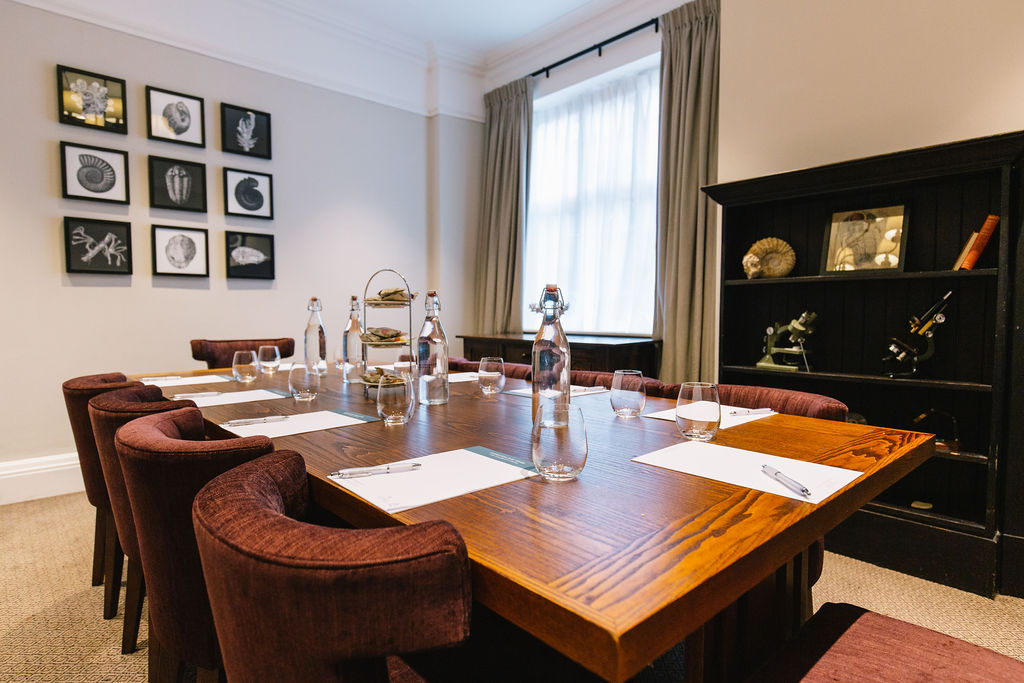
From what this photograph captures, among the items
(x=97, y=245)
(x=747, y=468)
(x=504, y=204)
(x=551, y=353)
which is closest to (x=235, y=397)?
(x=551, y=353)

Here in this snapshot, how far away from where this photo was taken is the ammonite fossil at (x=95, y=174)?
3234mm

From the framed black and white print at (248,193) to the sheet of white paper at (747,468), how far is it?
360 centimetres

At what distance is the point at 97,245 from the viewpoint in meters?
3.29

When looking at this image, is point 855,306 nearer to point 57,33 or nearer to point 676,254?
point 676,254

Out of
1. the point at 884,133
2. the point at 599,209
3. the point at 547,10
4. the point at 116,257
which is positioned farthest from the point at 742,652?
the point at 547,10

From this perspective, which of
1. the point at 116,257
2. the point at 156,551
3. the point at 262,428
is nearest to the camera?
the point at 156,551

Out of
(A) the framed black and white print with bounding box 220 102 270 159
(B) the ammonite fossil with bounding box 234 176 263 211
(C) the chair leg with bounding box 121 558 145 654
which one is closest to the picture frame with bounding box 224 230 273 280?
(B) the ammonite fossil with bounding box 234 176 263 211

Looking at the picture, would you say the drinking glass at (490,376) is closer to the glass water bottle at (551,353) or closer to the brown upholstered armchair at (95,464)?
the glass water bottle at (551,353)

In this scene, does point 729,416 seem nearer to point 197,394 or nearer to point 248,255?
point 197,394

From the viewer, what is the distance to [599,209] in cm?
422

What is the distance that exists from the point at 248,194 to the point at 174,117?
1.97 ft

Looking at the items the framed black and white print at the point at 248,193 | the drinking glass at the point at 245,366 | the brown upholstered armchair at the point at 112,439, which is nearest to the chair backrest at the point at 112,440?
the brown upholstered armchair at the point at 112,439

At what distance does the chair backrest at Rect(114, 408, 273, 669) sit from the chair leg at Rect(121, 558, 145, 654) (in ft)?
2.32

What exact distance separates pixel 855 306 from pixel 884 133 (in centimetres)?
73
